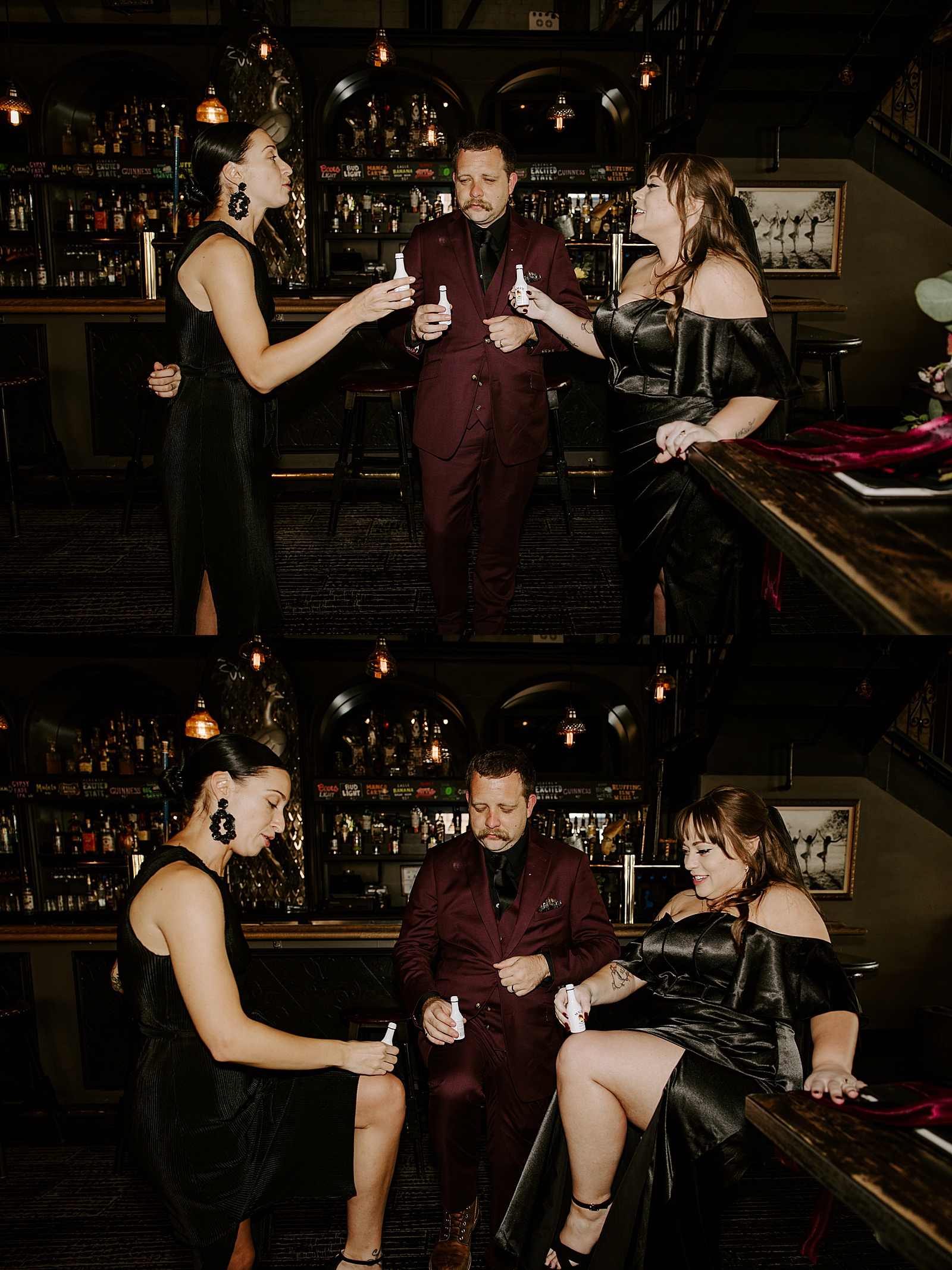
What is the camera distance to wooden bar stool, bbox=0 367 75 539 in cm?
495

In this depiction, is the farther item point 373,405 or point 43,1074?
point 373,405

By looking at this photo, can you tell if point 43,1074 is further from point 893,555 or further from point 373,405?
point 893,555

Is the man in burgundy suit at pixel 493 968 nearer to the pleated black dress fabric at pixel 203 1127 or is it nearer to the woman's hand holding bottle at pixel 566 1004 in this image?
the woman's hand holding bottle at pixel 566 1004

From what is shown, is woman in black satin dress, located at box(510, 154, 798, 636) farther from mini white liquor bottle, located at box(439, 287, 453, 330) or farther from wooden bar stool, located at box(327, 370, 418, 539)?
wooden bar stool, located at box(327, 370, 418, 539)

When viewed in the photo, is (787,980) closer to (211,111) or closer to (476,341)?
(476,341)

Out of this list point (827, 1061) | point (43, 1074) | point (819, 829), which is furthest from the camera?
point (819, 829)

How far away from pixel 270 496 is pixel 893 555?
1.96 m

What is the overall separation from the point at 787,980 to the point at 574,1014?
1.93ft

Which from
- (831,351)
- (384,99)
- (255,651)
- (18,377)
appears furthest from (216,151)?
(384,99)

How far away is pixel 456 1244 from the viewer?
2.88 metres

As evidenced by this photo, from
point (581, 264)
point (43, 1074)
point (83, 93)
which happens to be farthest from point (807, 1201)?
point (83, 93)

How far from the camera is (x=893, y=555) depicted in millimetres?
1363

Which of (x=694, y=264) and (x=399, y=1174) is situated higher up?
(x=694, y=264)

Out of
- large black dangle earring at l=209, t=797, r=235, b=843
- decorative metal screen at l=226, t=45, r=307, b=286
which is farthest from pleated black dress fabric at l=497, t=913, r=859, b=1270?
decorative metal screen at l=226, t=45, r=307, b=286
